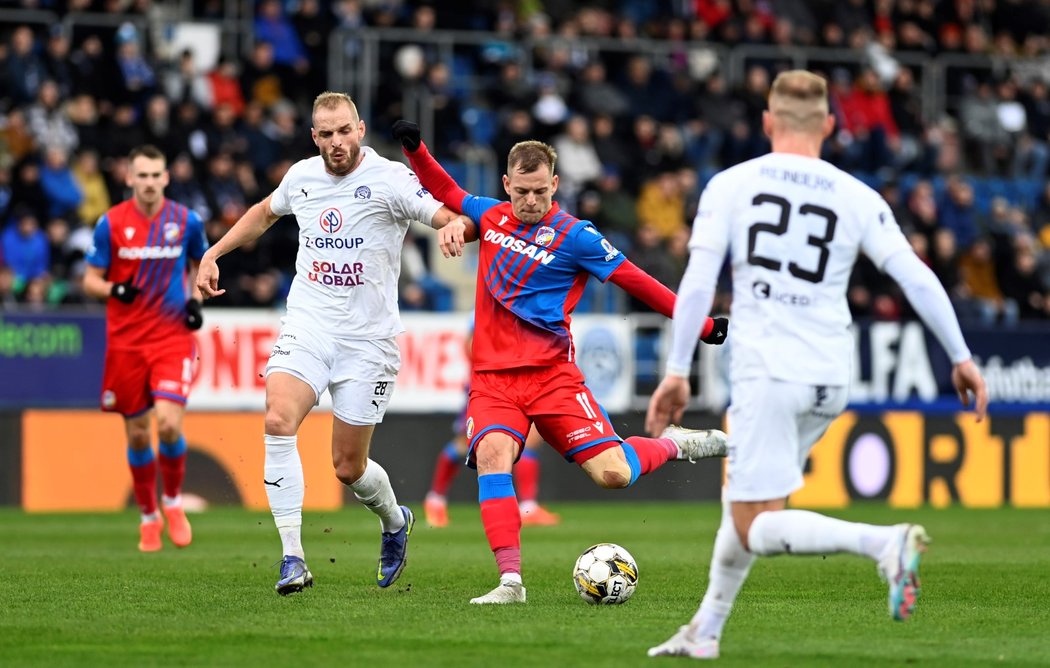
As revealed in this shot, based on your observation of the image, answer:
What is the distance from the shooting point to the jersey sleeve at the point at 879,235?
659 cm

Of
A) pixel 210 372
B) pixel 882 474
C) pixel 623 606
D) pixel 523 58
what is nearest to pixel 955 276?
pixel 882 474

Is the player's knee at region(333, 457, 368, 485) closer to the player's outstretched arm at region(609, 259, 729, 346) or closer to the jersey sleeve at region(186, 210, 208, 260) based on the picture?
the player's outstretched arm at region(609, 259, 729, 346)

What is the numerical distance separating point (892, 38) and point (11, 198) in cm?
1473

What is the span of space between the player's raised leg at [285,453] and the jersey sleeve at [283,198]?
1.01 meters

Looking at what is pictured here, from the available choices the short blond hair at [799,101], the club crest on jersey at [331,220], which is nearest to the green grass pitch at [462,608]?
the club crest on jersey at [331,220]

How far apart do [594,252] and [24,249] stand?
11.4 metres

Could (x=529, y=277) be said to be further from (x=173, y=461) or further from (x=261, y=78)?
(x=261, y=78)

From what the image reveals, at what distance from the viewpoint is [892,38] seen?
91.6ft

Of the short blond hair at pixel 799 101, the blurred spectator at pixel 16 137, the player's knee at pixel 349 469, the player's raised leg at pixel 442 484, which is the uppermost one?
the blurred spectator at pixel 16 137

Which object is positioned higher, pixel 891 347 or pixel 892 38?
pixel 892 38

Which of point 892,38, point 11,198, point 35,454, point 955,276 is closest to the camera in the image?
point 35,454

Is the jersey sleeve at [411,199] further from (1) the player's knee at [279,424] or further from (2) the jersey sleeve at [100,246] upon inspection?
(2) the jersey sleeve at [100,246]

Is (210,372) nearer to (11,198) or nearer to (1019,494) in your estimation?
(11,198)

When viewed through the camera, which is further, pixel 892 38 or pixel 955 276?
pixel 892 38
